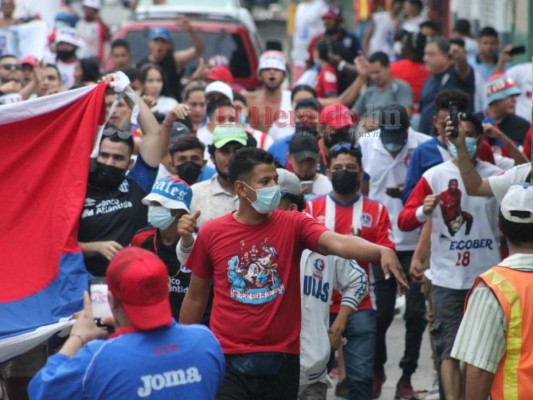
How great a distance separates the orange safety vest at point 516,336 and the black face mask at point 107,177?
3.40 metres

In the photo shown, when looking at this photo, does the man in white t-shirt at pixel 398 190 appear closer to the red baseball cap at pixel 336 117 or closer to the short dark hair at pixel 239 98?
the red baseball cap at pixel 336 117

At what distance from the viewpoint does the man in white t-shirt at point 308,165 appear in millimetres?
9766

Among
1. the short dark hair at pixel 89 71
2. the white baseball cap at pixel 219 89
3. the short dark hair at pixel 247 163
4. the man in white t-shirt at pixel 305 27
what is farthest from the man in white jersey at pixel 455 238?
the man in white t-shirt at pixel 305 27

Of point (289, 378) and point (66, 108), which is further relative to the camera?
point (66, 108)

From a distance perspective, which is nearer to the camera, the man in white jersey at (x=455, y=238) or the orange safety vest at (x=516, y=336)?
the orange safety vest at (x=516, y=336)

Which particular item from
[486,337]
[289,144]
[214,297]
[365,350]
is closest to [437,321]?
[365,350]

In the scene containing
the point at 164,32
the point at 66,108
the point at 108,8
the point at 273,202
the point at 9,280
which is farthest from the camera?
the point at 108,8

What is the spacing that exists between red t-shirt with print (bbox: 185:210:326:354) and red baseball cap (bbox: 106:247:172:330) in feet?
5.35

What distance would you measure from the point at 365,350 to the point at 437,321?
0.55 m

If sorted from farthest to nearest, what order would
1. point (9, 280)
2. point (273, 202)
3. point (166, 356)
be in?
point (9, 280) < point (273, 202) < point (166, 356)

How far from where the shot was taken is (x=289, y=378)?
6910mm

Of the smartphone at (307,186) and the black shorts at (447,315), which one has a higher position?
the smartphone at (307,186)

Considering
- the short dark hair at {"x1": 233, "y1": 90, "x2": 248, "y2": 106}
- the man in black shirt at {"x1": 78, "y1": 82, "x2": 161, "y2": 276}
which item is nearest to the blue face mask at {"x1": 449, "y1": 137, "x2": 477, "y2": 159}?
the man in black shirt at {"x1": 78, "y1": 82, "x2": 161, "y2": 276}

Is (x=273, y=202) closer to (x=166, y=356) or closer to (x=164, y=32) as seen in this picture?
(x=166, y=356)
